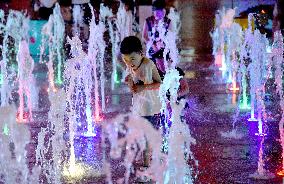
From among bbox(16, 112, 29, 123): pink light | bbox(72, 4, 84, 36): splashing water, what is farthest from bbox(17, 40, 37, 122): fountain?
bbox(72, 4, 84, 36): splashing water

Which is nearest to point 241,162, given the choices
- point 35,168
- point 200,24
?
point 35,168

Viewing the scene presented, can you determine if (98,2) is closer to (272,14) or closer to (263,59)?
(272,14)

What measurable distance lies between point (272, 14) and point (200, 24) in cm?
295

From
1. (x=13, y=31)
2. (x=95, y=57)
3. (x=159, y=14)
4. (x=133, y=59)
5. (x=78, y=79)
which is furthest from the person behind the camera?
(x=13, y=31)

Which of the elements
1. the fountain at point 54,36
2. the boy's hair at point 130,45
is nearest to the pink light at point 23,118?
the boy's hair at point 130,45

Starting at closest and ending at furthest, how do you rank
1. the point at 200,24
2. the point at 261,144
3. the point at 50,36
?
the point at 261,144 → the point at 50,36 → the point at 200,24

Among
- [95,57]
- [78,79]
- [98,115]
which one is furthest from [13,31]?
[98,115]

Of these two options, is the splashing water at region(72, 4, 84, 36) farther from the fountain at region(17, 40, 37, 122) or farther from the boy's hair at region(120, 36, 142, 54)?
the boy's hair at region(120, 36, 142, 54)

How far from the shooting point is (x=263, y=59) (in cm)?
1438

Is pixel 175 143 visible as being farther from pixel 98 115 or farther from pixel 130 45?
pixel 98 115

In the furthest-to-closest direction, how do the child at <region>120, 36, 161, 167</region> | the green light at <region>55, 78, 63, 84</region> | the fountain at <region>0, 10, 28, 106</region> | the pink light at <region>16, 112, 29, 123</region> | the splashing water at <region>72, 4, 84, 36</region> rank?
1. the splashing water at <region>72, 4, 84, 36</region>
2. the fountain at <region>0, 10, 28, 106</region>
3. the green light at <region>55, 78, 63, 84</region>
4. the pink light at <region>16, 112, 29, 123</region>
5. the child at <region>120, 36, 161, 167</region>

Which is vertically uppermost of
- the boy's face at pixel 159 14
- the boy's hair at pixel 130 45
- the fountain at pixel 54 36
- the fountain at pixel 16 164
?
the fountain at pixel 54 36

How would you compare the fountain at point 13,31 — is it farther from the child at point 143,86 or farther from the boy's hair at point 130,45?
the boy's hair at point 130,45

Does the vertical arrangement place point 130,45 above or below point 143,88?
above
